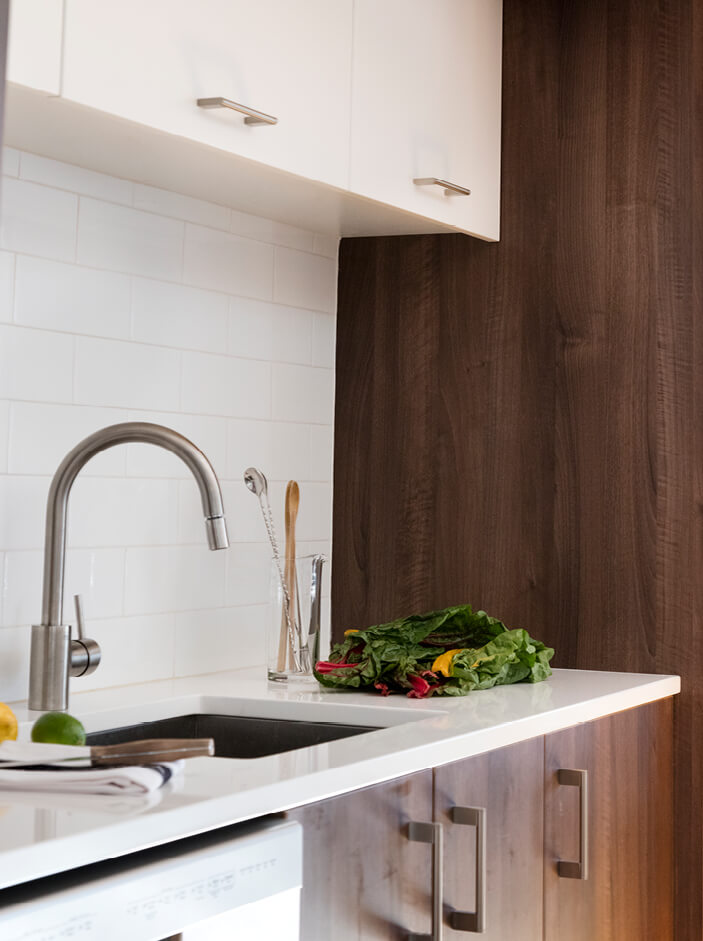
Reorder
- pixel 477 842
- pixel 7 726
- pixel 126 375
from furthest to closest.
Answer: pixel 126 375, pixel 477 842, pixel 7 726

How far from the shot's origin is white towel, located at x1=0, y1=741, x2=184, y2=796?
1151mm

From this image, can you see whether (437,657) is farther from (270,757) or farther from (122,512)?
(270,757)

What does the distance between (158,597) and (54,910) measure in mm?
1185

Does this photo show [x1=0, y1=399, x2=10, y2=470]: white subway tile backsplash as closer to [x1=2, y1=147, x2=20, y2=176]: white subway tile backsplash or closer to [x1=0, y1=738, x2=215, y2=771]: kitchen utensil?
[x1=2, y1=147, x2=20, y2=176]: white subway tile backsplash

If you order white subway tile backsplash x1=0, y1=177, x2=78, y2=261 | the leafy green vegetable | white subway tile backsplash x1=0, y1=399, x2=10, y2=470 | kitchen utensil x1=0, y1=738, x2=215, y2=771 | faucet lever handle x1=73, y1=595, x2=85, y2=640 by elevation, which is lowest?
kitchen utensil x1=0, y1=738, x2=215, y2=771

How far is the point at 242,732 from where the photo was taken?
1889mm

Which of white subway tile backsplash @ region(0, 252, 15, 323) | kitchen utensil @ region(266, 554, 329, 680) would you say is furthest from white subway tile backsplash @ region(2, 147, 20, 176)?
kitchen utensil @ region(266, 554, 329, 680)

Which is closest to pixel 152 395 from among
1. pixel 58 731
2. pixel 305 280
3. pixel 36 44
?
pixel 305 280

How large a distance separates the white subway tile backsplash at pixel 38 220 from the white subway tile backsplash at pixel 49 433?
0.24m

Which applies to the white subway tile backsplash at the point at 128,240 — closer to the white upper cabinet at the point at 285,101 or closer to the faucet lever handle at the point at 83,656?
the white upper cabinet at the point at 285,101

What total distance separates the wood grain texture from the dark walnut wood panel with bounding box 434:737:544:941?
596 mm

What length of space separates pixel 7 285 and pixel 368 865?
101 centimetres

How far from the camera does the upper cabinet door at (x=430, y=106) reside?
2.08 meters

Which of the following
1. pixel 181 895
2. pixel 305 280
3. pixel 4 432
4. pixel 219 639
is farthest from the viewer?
pixel 305 280
